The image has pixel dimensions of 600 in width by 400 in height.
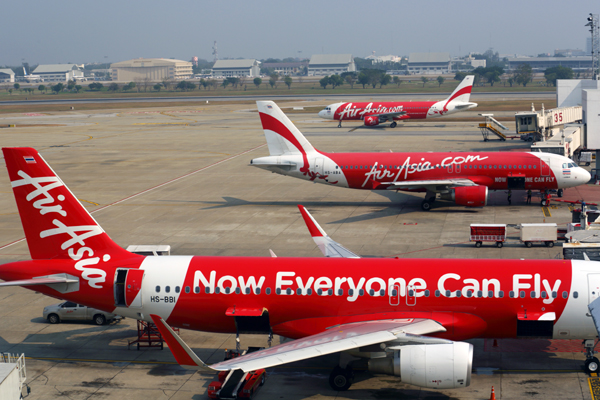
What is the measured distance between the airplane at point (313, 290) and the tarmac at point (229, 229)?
192cm

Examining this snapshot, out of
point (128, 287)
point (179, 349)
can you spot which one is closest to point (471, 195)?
point (128, 287)

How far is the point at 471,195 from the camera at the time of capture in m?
50.3

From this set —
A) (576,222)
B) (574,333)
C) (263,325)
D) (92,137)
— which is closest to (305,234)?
(576,222)

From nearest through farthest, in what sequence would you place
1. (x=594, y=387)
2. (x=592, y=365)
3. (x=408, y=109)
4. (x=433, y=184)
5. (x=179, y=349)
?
1. (x=179, y=349)
2. (x=594, y=387)
3. (x=592, y=365)
4. (x=433, y=184)
5. (x=408, y=109)

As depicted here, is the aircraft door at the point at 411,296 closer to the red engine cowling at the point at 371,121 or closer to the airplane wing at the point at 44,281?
the airplane wing at the point at 44,281

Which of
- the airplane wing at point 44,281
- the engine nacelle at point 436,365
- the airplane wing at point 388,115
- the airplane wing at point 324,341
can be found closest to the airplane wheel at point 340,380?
the airplane wing at point 324,341

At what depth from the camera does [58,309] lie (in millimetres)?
30406

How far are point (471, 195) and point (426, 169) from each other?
4403mm

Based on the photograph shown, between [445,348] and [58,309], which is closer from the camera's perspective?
[445,348]

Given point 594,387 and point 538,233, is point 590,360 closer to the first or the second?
point 594,387

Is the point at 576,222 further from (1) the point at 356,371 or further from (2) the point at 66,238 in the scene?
(2) the point at 66,238

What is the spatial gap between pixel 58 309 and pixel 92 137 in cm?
8405

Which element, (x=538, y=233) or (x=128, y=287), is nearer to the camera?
(x=128, y=287)

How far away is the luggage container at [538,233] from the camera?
40.7m
